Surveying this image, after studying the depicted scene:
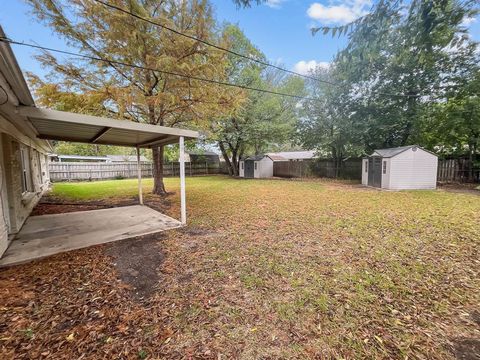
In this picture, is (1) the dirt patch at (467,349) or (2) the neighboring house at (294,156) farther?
(2) the neighboring house at (294,156)

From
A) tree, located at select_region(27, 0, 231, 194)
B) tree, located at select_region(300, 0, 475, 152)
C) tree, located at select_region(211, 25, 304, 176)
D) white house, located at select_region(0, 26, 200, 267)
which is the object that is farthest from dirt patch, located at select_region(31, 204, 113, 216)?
tree, located at select_region(211, 25, 304, 176)

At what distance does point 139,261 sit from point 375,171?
1192 centimetres

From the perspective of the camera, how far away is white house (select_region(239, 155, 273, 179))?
18.0 meters

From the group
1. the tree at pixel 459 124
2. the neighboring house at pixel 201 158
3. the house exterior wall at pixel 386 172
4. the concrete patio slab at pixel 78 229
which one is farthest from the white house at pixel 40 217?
the neighboring house at pixel 201 158

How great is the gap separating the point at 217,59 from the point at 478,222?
8034mm

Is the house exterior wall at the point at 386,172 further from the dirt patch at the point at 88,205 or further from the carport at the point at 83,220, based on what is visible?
the dirt patch at the point at 88,205

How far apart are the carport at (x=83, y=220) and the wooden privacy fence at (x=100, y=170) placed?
42.1ft

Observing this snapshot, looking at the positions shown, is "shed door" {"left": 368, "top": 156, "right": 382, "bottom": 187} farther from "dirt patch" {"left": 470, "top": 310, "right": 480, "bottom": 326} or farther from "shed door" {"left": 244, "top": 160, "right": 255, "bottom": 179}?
"dirt patch" {"left": 470, "top": 310, "right": 480, "bottom": 326}

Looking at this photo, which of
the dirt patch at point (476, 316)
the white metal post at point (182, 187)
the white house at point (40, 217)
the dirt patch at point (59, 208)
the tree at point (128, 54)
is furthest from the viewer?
the dirt patch at point (59, 208)

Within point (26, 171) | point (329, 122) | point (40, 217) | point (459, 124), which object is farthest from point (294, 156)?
point (40, 217)

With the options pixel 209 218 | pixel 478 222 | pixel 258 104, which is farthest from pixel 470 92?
pixel 209 218

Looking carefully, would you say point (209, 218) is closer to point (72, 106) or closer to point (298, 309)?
point (298, 309)

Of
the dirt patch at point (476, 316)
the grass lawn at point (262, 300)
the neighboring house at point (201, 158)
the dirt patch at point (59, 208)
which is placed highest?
the neighboring house at point (201, 158)

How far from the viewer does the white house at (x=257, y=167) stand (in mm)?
18047
